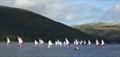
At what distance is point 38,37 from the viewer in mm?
76750

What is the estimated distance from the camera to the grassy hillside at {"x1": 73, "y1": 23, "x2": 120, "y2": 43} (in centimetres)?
5605

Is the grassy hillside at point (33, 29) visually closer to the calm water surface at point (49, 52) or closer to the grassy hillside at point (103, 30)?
the calm water surface at point (49, 52)

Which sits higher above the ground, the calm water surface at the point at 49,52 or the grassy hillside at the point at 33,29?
the grassy hillside at the point at 33,29

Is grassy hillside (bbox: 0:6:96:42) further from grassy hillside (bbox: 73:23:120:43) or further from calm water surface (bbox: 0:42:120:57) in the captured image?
grassy hillside (bbox: 73:23:120:43)

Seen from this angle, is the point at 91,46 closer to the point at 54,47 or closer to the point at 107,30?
the point at 54,47

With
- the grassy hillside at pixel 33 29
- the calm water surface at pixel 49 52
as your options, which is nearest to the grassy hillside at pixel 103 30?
the calm water surface at pixel 49 52

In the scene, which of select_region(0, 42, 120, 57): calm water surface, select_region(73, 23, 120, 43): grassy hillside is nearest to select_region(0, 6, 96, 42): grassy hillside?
select_region(0, 42, 120, 57): calm water surface

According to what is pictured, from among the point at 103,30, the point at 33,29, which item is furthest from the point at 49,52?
the point at 33,29

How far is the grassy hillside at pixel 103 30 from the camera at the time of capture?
2207 inches

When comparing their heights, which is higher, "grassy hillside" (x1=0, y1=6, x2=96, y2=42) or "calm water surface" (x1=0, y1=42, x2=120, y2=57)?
"grassy hillside" (x1=0, y1=6, x2=96, y2=42)

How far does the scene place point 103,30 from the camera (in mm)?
57688

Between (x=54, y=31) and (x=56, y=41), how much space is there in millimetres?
6269

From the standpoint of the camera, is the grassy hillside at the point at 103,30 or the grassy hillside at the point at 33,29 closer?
the grassy hillside at the point at 103,30

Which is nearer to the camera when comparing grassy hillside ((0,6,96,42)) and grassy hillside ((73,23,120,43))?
grassy hillside ((73,23,120,43))
